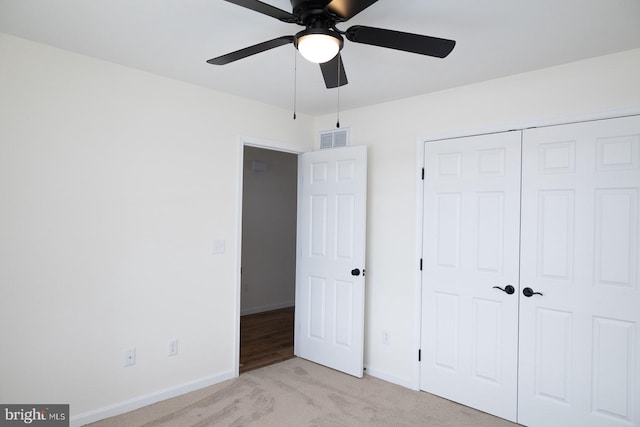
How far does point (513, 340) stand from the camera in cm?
281

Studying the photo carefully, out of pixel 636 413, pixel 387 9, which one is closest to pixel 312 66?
pixel 387 9

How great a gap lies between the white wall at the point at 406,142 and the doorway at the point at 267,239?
1.94 m

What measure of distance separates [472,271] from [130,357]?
2.71m

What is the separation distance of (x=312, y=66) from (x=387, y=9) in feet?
2.90

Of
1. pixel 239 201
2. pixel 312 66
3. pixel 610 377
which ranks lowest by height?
pixel 610 377

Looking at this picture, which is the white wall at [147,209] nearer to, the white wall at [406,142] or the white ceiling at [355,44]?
the white wall at [406,142]

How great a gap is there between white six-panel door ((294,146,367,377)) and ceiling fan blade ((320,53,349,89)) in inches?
54.8

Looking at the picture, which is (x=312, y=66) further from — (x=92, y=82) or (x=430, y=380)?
(x=430, y=380)

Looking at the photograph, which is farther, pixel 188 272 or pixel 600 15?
pixel 188 272

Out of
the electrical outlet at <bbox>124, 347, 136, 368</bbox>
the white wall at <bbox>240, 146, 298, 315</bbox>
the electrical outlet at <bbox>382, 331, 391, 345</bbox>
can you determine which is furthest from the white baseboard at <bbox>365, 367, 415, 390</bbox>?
the white wall at <bbox>240, 146, 298, 315</bbox>

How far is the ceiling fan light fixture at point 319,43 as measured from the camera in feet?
5.47

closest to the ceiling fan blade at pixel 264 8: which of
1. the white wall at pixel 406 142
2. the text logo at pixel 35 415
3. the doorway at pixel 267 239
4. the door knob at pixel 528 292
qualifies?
the white wall at pixel 406 142

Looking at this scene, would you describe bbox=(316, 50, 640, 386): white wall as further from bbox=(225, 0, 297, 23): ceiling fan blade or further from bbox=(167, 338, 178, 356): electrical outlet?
bbox=(225, 0, 297, 23): ceiling fan blade

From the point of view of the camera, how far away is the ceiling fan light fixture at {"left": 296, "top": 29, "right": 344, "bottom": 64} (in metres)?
1.67
